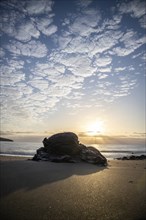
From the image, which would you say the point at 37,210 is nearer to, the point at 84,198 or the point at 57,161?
the point at 84,198

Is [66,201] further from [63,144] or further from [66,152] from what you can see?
[63,144]

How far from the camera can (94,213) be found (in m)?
3.79

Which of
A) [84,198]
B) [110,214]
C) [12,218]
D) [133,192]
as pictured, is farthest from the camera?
[133,192]

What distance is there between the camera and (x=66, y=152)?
45.2ft

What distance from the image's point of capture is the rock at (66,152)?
12.7 metres

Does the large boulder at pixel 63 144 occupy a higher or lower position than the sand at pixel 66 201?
higher

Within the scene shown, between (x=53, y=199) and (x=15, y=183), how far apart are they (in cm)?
177

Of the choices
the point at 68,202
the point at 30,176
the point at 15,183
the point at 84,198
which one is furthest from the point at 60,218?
the point at 30,176

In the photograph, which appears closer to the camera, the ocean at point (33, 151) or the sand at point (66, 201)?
the sand at point (66, 201)

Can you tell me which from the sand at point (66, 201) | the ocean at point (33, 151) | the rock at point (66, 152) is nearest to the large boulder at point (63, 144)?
the rock at point (66, 152)

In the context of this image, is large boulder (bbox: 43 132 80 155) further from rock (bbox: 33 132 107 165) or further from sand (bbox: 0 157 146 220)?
sand (bbox: 0 157 146 220)

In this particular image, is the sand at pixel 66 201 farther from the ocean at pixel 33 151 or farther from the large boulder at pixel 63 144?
the ocean at pixel 33 151

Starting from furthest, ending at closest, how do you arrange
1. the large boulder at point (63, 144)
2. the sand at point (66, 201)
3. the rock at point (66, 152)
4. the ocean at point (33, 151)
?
the ocean at point (33, 151), the large boulder at point (63, 144), the rock at point (66, 152), the sand at point (66, 201)

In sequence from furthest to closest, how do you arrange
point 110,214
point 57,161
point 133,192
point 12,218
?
point 57,161, point 133,192, point 110,214, point 12,218
